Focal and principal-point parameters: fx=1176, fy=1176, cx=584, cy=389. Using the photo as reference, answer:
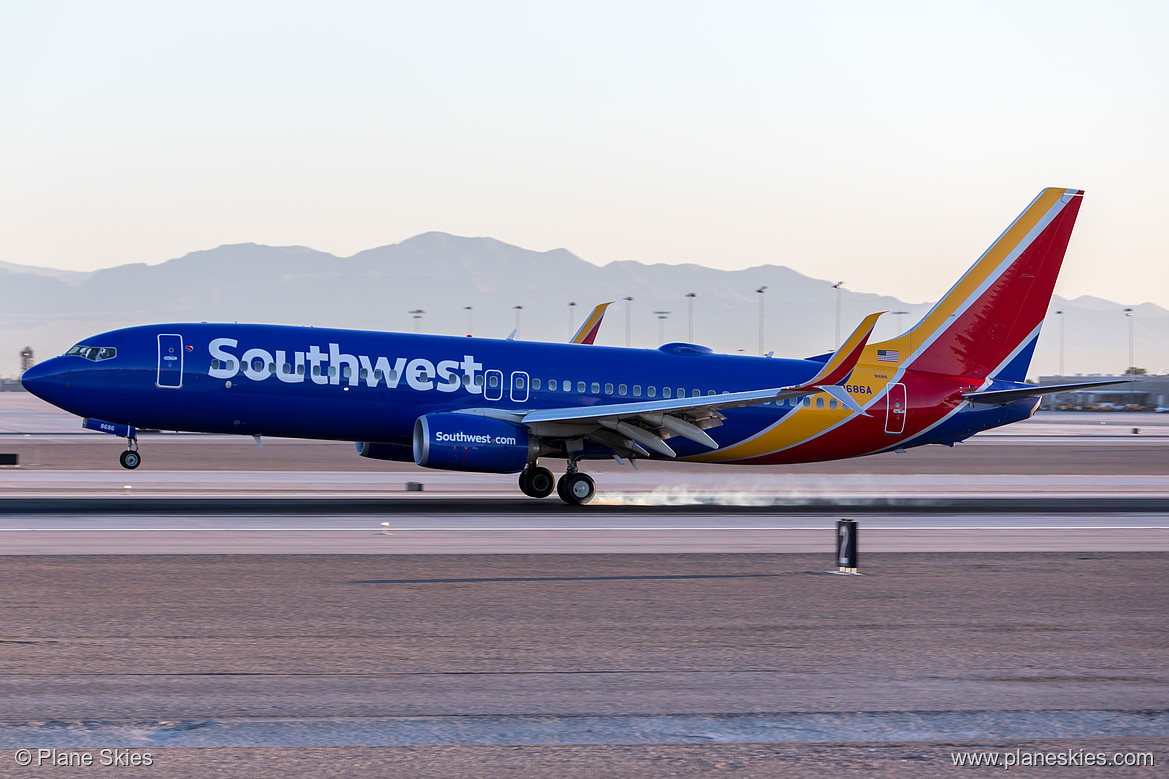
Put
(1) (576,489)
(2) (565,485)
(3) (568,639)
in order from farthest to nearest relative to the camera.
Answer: (2) (565,485) < (1) (576,489) < (3) (568,639)


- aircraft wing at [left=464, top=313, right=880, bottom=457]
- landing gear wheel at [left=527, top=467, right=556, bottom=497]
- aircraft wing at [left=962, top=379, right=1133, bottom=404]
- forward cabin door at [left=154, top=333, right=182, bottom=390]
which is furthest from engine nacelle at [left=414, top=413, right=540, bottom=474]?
aircraft wing at [left=962, top=379, right=1133, bottom=404]

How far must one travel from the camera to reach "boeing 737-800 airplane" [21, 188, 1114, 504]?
30453mm

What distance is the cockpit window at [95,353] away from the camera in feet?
100

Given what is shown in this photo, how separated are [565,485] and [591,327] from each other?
10.1 meters

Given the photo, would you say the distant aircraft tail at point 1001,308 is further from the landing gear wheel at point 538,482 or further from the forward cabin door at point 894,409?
the landing gear wheel at point 538,482

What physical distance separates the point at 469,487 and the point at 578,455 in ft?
20.3

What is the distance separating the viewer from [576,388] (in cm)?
3297

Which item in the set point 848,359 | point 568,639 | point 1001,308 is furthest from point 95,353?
point 1001,308

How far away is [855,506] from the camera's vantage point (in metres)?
32.2

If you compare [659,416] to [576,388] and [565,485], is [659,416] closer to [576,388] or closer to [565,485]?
[576,388]

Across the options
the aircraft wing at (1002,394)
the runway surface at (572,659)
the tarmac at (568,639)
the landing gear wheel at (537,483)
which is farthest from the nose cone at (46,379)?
the aircraft wing at (1002,394)

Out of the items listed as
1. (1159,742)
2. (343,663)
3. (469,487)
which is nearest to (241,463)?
(469,487)

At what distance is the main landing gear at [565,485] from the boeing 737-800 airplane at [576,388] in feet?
0.16

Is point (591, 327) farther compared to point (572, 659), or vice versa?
point (591, 327)
